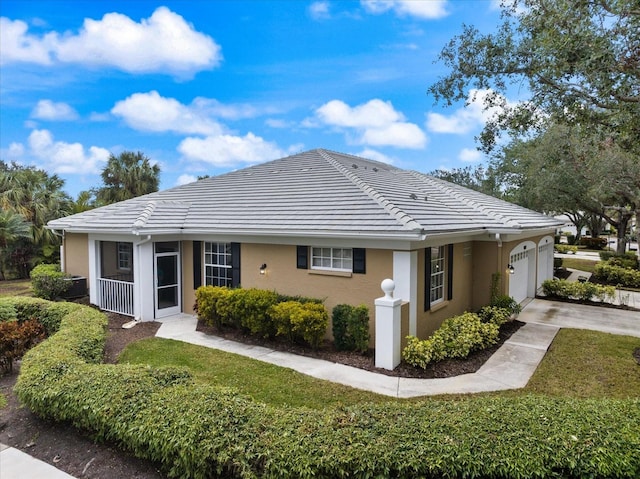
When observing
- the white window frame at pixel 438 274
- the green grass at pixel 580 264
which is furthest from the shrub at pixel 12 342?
the green grass at pixel 580 264

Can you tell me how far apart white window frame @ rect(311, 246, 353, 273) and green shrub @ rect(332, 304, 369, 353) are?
96cm

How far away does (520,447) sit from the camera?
365 centimetres

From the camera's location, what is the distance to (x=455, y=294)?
10.7m

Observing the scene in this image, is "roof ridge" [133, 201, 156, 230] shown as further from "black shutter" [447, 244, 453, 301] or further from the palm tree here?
the palm tree

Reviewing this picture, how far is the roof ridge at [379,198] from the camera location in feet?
26.9

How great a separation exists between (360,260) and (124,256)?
9.84 m

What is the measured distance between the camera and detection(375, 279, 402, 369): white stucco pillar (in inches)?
298

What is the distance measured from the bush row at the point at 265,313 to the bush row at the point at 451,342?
6.75ft

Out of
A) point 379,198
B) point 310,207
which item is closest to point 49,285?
point 310,207

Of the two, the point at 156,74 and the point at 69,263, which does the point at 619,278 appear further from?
the point at 69,263

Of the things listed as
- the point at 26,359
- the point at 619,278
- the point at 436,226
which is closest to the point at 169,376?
the point at 26,359

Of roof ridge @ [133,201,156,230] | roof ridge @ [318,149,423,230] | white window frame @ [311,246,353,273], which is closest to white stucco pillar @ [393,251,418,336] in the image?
roof ridge @ [318,149,423,230]

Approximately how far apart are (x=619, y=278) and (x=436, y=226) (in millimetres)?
15208

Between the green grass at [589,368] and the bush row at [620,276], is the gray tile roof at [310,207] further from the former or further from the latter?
the bush row at [620,276]
